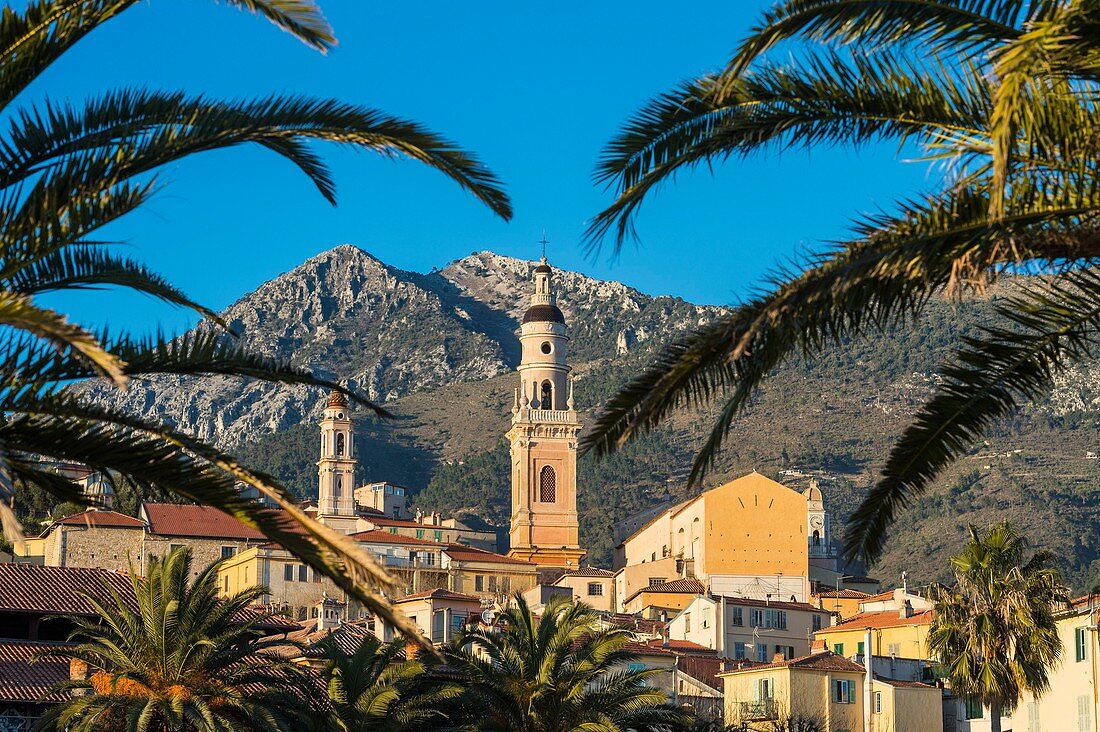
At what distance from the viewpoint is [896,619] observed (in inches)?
3361

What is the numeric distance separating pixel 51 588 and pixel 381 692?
17768 millimetres

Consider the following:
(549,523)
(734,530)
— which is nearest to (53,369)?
(734,530)

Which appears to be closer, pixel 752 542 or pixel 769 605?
pixel 769 605

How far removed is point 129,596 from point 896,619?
1776 inches

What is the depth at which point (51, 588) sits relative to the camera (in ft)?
177

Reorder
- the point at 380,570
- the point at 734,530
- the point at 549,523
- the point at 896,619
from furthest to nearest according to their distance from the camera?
1. the point at 549,523
2. the point at 734,530
3. the point at 896,619
4. the point at 380,570

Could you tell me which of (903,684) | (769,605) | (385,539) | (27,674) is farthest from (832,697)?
(385,539)

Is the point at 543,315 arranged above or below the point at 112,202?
above

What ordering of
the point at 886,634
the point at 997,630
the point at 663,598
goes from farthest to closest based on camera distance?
1. the point at 663,598
2. the point at 886,634
3. the point at 997,630

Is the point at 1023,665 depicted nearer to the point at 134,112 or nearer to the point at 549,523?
the point at 134,112

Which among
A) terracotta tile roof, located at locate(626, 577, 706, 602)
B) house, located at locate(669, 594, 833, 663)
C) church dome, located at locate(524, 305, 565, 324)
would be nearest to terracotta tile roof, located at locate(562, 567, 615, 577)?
terracotta tile roof, located at locate(626, 577, 706, 602)

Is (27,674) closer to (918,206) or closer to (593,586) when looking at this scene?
(918,206)

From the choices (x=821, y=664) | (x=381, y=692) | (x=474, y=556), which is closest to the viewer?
(x=381, y=692)

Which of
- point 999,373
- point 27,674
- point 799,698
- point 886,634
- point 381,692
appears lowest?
point 799,698
